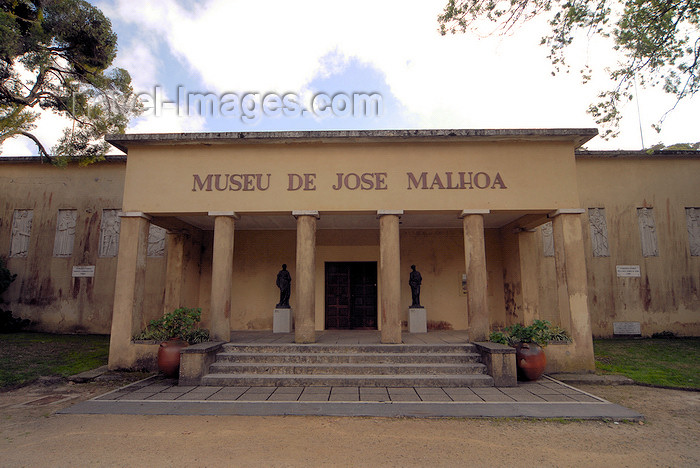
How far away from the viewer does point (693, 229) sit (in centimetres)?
1201

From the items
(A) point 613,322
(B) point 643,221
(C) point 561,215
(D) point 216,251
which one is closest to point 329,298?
(D) point 216,251

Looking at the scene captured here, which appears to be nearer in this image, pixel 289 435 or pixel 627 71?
pixel 289 435

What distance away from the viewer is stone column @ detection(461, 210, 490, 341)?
801 centimetres

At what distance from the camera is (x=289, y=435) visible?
4.62m

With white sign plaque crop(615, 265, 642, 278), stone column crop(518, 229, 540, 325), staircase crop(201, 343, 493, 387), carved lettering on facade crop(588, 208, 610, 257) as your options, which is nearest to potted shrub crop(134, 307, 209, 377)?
staircase crop(201, 343, 493, 387)

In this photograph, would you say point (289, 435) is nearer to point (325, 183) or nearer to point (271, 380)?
point (271, 380)

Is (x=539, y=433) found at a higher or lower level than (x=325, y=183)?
lower

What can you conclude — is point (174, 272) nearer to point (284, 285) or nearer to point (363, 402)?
point (284, 285)

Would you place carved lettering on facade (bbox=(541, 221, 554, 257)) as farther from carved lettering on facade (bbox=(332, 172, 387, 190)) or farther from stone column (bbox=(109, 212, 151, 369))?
stone column (bbox=(109, 212, 151, 369))

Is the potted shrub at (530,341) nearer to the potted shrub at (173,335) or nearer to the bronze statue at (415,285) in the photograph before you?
the bronze statue at (415,285)

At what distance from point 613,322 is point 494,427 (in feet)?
29.7

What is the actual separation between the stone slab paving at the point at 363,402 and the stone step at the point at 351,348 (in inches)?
42.4

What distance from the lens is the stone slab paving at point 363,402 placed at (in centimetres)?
539

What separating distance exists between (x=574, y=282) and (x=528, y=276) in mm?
2049
